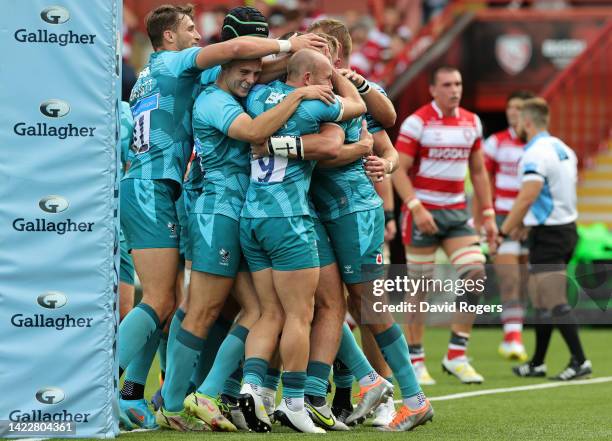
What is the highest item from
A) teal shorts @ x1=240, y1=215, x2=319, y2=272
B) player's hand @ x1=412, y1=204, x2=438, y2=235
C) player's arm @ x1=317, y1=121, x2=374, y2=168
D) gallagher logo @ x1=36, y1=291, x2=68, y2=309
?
player's arm @ x1=317, y1=121, x2=374, y2=168

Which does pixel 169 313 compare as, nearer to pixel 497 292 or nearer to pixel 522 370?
pixel 522 370

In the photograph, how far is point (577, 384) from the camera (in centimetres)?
1088

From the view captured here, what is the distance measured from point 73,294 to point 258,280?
3.97 ft

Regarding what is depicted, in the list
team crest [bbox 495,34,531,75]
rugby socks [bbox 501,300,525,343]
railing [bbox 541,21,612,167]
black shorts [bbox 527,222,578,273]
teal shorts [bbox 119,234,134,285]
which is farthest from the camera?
team crest [bbox 495,34,531,75]

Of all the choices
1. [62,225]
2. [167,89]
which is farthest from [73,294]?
[167,89]

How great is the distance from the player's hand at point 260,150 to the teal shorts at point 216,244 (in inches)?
16.1

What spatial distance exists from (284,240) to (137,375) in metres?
1.40

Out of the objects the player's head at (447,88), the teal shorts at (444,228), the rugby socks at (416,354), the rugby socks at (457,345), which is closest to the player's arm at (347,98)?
the player's head at (447,88)

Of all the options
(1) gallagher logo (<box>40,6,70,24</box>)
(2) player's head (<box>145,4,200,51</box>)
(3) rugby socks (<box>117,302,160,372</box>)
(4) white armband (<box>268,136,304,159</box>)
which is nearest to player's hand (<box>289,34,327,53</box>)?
(4) white armband (<box>268,136,304,159</box>)

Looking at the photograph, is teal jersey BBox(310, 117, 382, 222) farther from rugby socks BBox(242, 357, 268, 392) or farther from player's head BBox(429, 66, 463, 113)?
player's head BBox(429, 66, 463, 113)

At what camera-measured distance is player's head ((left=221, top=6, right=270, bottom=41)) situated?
7898 millimetres

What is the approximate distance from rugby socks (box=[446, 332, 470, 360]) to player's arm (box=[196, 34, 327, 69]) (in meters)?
4.26

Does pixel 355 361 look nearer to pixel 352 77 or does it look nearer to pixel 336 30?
pixel 352 77

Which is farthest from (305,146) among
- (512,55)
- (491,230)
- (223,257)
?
(512,55)
